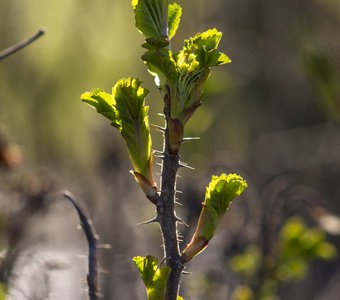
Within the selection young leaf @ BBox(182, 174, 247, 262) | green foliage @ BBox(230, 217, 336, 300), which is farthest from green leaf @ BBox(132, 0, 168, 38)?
green foliage @ BBox(230, 217, 336, 300)

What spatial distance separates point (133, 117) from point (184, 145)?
3.31 meters

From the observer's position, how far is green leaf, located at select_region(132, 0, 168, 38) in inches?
67.7

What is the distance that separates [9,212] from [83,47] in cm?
336

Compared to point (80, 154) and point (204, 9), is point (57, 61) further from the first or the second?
point (204, 9)

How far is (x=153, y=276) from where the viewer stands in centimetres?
174

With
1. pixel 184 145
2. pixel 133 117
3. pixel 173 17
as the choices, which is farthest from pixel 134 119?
pixel 184 145

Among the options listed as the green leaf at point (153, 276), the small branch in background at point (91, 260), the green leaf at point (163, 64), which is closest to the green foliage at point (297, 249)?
the small branch in background at point (91, 260)

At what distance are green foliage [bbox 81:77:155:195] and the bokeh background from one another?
791mm

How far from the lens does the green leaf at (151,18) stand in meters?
1.72

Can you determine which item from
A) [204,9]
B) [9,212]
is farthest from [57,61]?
[9,212]

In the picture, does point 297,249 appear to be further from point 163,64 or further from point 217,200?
point 163,64

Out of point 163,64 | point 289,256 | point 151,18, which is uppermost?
point 151,18

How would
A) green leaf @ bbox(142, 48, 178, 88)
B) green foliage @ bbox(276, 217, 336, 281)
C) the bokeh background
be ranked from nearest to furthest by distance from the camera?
green leaf @ bbox(142, 48, 178, 88), green foliage @ bbox(276, 217, 336, 281), the bokeh background

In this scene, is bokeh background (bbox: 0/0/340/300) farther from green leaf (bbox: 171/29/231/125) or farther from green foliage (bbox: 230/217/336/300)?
green leaf (bbox: 171/29/231/125)
